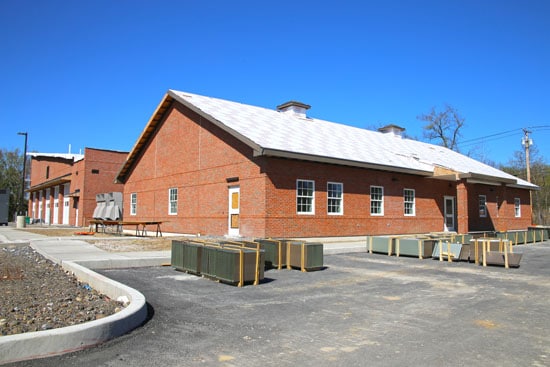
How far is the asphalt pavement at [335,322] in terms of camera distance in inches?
192

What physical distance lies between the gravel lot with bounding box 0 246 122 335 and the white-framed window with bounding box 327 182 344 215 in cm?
1198

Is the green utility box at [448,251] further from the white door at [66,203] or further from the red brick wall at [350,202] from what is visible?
the white door at [66,203]

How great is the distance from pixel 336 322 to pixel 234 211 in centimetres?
1331

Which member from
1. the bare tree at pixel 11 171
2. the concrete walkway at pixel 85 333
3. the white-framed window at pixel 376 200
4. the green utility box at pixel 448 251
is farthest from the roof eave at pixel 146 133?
the bare tree at pixel 11 171

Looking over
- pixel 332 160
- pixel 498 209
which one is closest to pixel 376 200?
pixel 332 160

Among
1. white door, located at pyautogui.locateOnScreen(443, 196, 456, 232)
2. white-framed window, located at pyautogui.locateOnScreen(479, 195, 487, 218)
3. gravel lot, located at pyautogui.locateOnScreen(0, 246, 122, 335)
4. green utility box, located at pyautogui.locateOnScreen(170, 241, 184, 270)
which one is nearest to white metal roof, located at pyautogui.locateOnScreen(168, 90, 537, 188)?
white-framed window, located at pyautogui.locateOnScreen(479, 195, 487, 218)

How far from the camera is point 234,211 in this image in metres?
19.5

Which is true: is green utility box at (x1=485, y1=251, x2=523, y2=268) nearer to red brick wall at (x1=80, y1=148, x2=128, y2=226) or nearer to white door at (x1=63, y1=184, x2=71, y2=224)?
red brick wall at (x1=80, y1=148, x2=128, y2=226)

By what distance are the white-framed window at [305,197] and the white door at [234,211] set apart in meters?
2.66

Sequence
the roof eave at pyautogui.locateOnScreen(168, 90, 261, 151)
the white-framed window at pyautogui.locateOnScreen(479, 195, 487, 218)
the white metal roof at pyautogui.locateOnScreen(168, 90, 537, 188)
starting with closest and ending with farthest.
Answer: the roof eave at pyautogui.locateOnScreen(168, 90, 261, 151), the white metal roof at pyautogui.locateOnScreen(168, 90, 537, 188), the white-framed window at pyautogui.locateOnScreen(479, 195, 487, 218)

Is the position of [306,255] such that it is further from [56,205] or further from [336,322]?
[56,205]

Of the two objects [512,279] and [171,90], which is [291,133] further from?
[512,279]

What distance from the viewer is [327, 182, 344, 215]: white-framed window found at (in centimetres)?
1992

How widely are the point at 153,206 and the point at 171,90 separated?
725 centimetres
